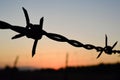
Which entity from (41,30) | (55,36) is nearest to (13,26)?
(41,30)

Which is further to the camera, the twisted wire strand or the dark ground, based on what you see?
the dark ground

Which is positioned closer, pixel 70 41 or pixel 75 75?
pixel 70 41

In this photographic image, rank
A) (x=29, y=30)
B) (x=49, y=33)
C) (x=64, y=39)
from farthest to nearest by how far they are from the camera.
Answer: (x=64, y=39)
(x=49, y=33)
(x=29, y=30)

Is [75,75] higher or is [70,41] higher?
[70,41]

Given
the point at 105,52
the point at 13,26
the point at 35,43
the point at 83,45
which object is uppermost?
the point at 13,26

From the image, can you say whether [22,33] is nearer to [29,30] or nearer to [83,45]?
[29,30]

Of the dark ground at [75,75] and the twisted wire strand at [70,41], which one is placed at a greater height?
the twisted wire strand at [70,41]

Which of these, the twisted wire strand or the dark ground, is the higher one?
the twisted wire strand

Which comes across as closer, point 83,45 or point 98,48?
point 83,45

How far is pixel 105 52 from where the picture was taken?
4.17m

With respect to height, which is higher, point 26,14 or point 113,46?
point 26,14

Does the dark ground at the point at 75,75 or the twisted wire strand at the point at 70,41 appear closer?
the twisted wire strand at the point at 70,41

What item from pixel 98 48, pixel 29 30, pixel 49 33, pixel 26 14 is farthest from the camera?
pixel 98 48

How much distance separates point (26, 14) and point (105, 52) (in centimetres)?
213
